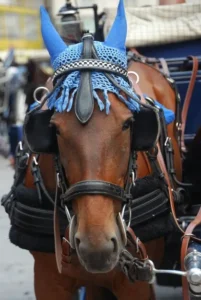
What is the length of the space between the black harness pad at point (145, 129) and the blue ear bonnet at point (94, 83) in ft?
0.16

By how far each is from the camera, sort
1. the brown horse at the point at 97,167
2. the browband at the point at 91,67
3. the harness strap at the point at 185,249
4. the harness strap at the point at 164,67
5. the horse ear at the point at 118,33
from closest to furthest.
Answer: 1. the brown horse at the point at 97,167
2. the browband at the point at 91,67
3. the horse ear at the point at 118,33
4. the harness strap at the point at 185,249
5. the harness strap at the point at 164,67

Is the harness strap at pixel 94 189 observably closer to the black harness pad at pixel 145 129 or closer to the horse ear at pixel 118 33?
the black harness pad at pixel 145 129

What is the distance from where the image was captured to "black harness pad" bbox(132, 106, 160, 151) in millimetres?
2967

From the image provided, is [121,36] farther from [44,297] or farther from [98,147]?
[44,297]

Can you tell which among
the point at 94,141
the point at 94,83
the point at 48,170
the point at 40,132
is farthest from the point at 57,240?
the point at 94,83

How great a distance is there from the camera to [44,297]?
339cm

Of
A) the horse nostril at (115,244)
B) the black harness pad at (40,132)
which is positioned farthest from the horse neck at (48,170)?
the horse nostril at (115,244)

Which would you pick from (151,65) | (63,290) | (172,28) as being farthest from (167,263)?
(172,28)

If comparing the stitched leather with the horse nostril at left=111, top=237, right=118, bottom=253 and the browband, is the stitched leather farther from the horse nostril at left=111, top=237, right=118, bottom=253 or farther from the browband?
the horse nostril at left=111, top=237, right=118, bottom=253

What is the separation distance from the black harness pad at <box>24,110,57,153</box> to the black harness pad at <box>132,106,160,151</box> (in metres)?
0.30

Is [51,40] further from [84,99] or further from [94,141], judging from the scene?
[94,141]

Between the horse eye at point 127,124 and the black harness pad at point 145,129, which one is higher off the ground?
the horse eye at point 127,124

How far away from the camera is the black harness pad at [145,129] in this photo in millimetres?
2967

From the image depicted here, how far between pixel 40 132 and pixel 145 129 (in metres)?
0.40
